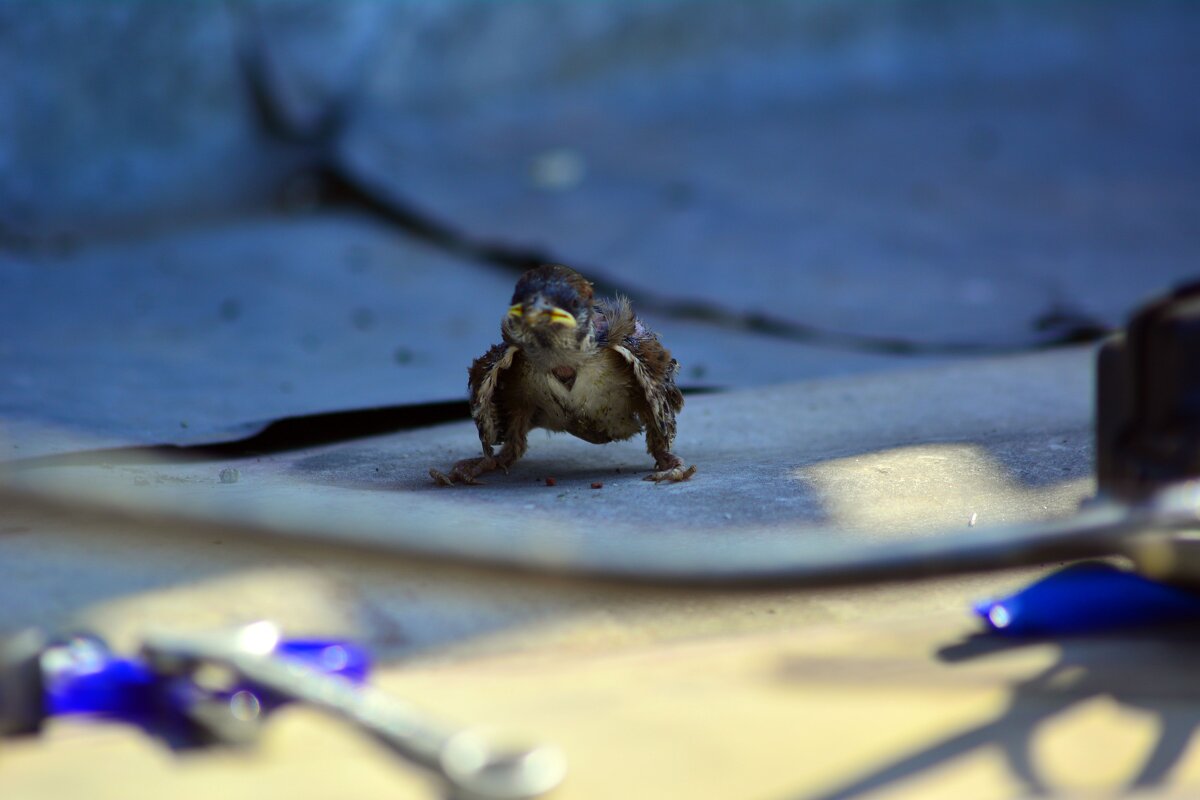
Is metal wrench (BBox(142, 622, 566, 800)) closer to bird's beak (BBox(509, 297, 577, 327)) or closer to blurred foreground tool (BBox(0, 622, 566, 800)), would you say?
blurred foreground tool (BBox(0, 622, 566, 800))

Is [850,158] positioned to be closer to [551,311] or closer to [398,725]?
[551,311]

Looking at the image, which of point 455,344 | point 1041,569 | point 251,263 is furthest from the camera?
point 251,263

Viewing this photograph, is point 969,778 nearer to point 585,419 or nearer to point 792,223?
point 585,419

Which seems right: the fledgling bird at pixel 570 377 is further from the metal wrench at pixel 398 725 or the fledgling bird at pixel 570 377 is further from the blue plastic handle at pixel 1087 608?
the metal wrench at pixel 398 725

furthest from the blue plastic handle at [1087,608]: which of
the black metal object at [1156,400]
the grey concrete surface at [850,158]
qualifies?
the grey concrete surface at [850,158]

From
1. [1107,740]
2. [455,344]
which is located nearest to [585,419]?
[1107,740]

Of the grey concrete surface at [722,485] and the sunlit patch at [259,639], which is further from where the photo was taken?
the sunlit patch at [259,639]
